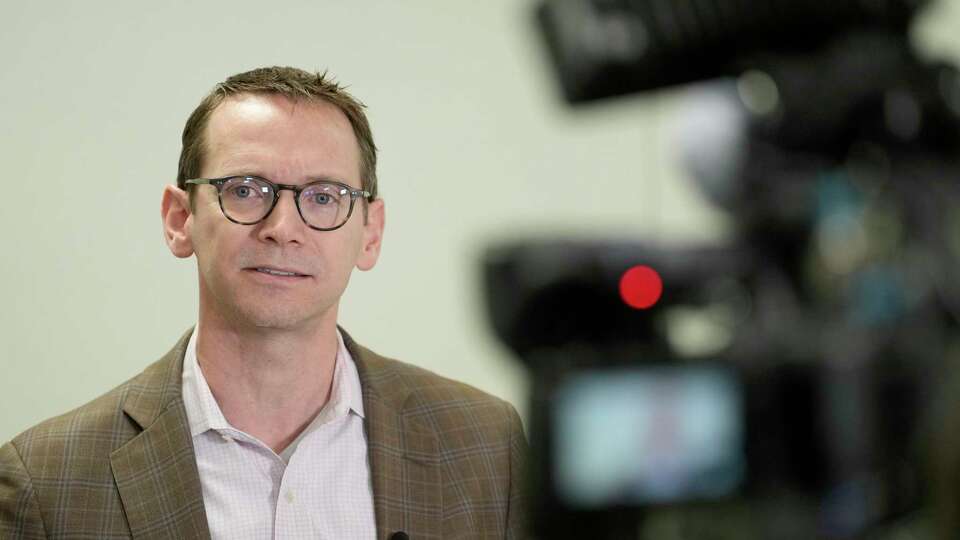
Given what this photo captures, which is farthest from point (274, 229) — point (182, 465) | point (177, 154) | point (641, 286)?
point (177, 154)

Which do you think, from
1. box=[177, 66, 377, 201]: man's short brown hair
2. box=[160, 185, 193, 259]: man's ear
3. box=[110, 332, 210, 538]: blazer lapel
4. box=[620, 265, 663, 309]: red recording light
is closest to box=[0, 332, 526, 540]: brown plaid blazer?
box=[110, 332, 210, 538]: blazer lapel

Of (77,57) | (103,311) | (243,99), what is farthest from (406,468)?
(77,57)

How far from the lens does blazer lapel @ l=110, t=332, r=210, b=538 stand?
1.38 m

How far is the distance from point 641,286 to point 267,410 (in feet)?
3.38

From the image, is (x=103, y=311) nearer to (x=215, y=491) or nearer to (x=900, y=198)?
(x=215, y=491)

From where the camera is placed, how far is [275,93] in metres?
1.50

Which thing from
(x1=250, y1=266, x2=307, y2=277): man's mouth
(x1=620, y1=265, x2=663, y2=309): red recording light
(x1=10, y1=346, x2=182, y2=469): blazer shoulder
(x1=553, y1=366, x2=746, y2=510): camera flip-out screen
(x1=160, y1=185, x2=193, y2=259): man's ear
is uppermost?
(x1=160, y1=185, x2=193, y2=259): man's ear

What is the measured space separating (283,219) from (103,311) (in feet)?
3.36

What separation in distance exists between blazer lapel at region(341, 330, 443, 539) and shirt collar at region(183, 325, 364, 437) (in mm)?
14

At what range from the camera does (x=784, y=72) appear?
548mm

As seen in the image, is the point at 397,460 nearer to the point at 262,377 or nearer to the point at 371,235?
the point at 262,377

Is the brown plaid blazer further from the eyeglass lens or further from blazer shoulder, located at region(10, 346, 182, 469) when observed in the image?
the eyeglass lens

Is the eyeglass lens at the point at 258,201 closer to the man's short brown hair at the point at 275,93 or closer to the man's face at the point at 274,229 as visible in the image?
the man's face at the point at 274,229

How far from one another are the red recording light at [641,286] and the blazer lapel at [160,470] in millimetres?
957
